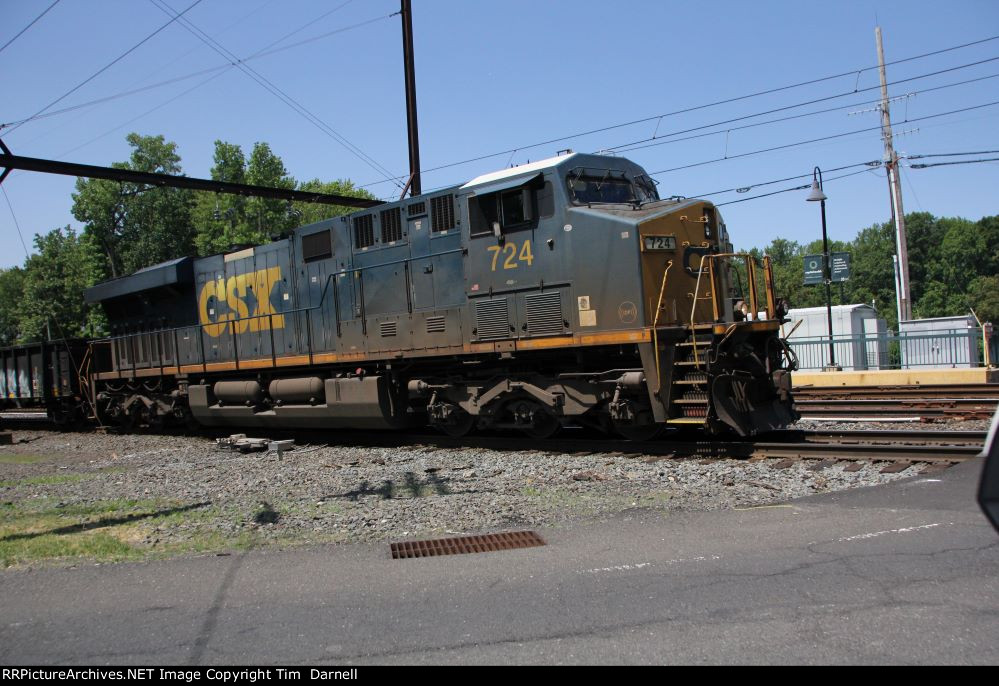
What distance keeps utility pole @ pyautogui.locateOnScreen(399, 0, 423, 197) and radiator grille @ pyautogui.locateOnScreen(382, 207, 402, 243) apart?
609 centimetres

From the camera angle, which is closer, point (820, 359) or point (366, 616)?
point (366, 616)

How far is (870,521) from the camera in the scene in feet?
20.0

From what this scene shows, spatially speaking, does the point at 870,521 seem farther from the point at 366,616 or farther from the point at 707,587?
the point at 366,616

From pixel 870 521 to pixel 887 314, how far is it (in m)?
106

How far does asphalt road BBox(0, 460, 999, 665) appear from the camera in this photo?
3818 mm

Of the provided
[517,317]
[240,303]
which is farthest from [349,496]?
[240,303]

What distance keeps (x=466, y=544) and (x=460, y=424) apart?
6.35 m

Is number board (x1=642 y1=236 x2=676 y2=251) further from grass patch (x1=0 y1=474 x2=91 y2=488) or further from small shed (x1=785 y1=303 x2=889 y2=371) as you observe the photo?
grass patch (x1=0 y1=474 x2=91 y2=488)

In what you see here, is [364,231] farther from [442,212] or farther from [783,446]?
[783,446]

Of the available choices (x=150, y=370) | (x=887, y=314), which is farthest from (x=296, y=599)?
(x=887, y=314)

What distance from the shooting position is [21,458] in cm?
1509

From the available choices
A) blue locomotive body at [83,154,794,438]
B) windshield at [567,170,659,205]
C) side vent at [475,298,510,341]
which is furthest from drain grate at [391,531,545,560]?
windshield at [567,170,659,205]

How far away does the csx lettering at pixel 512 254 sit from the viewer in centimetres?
1077

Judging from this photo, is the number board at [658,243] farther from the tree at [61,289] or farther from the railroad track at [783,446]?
the tree at [61,289]
